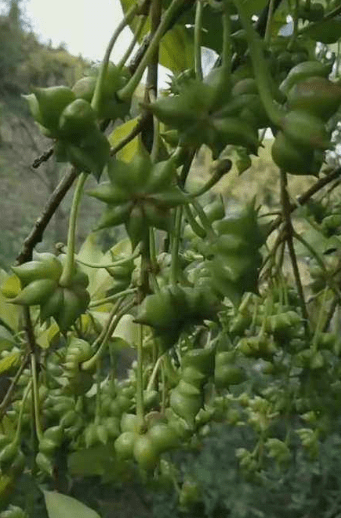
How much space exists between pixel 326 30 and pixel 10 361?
1.29ft

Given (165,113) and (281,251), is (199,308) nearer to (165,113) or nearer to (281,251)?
(165,113)

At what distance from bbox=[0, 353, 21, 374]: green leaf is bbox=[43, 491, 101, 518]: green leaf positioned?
158 mm

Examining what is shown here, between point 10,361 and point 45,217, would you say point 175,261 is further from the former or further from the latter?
point 10,361

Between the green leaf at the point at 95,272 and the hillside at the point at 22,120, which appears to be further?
the hillside at the point at 22,120

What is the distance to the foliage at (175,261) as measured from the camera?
13.6 inches

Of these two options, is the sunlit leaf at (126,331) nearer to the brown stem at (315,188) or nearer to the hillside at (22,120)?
the brown stem at (315,188)

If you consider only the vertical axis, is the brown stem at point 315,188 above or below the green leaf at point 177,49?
below

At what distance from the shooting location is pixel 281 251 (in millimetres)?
799

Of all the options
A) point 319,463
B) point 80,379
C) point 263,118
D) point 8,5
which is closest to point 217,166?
point 263,118

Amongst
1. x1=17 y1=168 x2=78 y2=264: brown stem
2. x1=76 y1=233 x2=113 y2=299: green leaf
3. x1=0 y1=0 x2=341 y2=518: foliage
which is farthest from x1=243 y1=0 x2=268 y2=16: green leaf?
x1=76 y1=233 x2=113 y2=299: green leaf

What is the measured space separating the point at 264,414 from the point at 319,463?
1766 mm

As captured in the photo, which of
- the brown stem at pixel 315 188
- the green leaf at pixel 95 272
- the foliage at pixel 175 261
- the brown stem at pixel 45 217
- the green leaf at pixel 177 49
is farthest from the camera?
the green leaf at pixel 95 272

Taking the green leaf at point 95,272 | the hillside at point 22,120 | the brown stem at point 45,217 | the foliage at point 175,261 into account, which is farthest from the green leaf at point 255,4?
the hillside at point 22,120

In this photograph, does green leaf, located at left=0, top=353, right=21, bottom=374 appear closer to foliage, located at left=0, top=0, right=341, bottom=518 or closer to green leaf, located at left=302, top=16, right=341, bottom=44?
foliage, located at left=0, top=0, right=341, bottom=518
